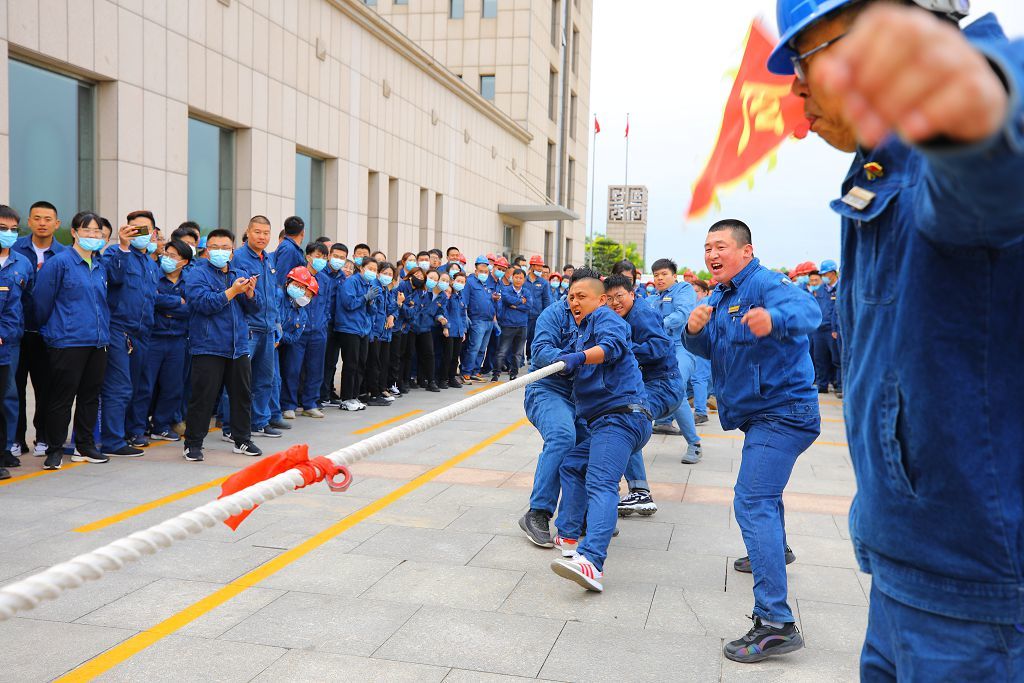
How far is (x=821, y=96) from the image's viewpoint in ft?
5.32

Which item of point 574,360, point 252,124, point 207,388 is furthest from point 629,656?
point 252,124

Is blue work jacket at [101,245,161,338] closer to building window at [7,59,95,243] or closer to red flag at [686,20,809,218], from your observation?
building window at [7,59,95,243]

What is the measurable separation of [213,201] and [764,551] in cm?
1329

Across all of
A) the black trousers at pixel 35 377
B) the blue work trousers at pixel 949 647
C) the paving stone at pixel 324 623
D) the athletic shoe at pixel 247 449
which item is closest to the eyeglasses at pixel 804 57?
the blue work trousers at pixel 949 647

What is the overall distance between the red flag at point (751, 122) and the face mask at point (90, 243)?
21.9 feet

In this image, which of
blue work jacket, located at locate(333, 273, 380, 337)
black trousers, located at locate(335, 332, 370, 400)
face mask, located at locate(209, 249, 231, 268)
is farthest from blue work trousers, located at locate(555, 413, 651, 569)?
black trousers, located at locate(335, 332, 370, 400)

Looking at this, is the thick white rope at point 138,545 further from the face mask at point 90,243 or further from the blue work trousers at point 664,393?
the face mask at point 90,243

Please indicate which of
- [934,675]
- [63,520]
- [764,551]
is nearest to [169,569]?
[63,520]

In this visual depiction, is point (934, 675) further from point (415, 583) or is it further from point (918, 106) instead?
point (415, 583)

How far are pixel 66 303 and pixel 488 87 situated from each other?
31.3 meters

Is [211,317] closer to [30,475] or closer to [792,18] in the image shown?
[30,475]

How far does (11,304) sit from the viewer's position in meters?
6.97

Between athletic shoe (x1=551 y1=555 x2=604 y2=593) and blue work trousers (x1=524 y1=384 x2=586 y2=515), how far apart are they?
99cm

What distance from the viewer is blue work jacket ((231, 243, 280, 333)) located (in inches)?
334
